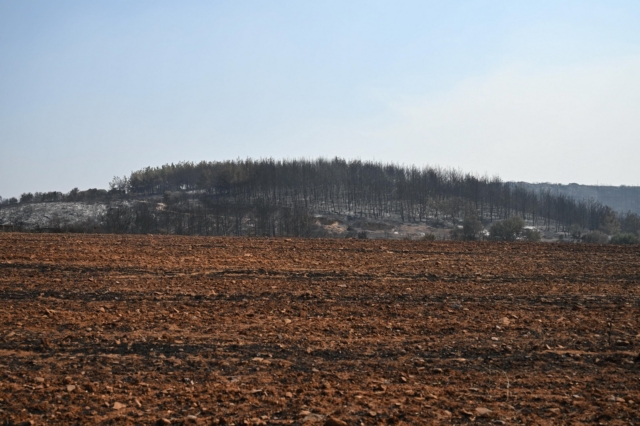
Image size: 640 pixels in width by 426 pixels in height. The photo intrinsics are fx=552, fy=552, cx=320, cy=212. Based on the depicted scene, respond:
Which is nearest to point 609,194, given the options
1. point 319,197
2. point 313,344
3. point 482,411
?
point 319,197

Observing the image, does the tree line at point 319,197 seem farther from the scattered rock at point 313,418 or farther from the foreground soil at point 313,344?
the scattered rock at point 313,418

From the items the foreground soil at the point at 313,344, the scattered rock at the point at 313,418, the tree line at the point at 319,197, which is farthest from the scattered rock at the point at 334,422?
the tree line at the point at 319,197

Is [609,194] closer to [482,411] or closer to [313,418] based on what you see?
[482,411]

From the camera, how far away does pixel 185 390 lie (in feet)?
19.9

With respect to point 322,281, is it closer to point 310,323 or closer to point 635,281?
point 310,323

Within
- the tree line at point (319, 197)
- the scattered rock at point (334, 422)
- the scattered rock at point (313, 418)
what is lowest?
the scattered rock at point (313, 418)

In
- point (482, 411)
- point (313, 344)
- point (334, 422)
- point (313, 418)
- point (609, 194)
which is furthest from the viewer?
point (609, 194)

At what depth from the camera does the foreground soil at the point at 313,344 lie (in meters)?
5.60

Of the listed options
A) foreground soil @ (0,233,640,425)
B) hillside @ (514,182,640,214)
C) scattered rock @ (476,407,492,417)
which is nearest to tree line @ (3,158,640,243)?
foreground soil @ (0,233,640,425)

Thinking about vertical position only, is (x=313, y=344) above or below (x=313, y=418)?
above

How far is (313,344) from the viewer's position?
784 cm

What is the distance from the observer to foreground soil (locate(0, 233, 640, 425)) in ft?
18.4

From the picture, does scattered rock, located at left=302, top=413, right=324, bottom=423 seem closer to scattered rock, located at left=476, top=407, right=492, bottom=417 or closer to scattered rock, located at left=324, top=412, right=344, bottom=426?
scattered rock, located at left=324, top=412, right=344, bottom=426

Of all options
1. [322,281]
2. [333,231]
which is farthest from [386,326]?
[333,231]
